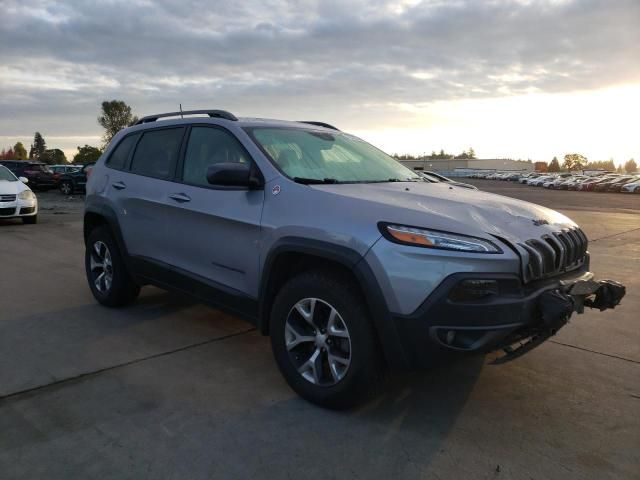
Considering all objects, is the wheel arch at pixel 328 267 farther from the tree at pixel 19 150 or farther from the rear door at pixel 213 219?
the tree at pixel 19 150

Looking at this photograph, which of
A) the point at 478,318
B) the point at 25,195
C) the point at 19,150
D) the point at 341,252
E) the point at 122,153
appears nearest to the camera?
the point at 478,318

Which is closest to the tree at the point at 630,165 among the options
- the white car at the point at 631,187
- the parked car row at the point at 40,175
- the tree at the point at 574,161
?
the tree at the point at 574,161

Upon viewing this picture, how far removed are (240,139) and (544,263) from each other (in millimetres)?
2135

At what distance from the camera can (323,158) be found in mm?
3957

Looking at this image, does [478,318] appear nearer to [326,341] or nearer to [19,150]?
[326,341]

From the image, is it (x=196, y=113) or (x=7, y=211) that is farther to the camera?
(x=7, y=211)

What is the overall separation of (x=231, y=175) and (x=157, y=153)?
5.08ft

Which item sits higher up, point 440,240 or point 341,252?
point 440,240

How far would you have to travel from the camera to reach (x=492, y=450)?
9.19 ft

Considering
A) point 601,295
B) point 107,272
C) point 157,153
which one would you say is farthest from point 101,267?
point 601,295

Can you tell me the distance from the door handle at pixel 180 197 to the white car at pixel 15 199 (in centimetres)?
931

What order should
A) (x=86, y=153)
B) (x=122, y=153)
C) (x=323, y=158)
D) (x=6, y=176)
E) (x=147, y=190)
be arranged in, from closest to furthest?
(x=323, y=158) < (x=147, y=190) < (x=122, y=153) < (x=6, y=176) < (x=86, y=153)

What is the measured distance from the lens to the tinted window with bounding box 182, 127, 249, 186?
391cm

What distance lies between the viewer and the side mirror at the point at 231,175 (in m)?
3.39
